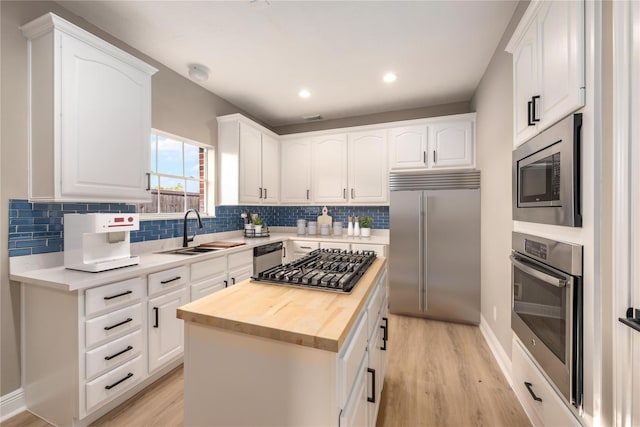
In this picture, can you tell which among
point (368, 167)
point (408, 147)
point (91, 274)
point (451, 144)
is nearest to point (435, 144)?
point (451, 144)

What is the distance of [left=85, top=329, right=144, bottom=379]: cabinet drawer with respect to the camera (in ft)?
5.12

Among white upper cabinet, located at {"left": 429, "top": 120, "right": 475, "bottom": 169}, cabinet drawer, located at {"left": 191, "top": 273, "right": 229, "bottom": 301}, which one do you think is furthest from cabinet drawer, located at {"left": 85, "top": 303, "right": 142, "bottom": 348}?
white upper cabinet, located at {"left": 429, "top": 120, "right": 475, "bottom": 169}

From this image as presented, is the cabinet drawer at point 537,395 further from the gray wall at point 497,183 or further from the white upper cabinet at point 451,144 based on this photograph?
the white upper cabinet at point 451,144

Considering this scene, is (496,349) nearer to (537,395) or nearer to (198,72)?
(537,395)

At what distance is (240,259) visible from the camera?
2.91 m

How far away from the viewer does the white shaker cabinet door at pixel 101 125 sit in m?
1.68

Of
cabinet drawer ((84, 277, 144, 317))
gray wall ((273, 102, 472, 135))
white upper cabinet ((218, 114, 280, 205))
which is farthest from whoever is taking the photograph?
gray wall ((273, 102, 472, 135))

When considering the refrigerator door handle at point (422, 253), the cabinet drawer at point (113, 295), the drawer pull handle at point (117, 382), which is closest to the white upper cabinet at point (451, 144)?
the refrigerator door handle at point (422, 253)

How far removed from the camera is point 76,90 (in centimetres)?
172

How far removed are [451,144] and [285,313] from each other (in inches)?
125

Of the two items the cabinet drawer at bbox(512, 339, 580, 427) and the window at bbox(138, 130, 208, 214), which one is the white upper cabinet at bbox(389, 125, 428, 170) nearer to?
the cabinet drawer at bbox(512, 339, 580, 427)

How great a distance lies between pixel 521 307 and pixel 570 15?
1.48 metres

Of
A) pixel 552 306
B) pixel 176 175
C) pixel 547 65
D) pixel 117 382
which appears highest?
pixel 547 65

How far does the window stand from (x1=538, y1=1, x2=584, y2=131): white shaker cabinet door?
9.79 ft
